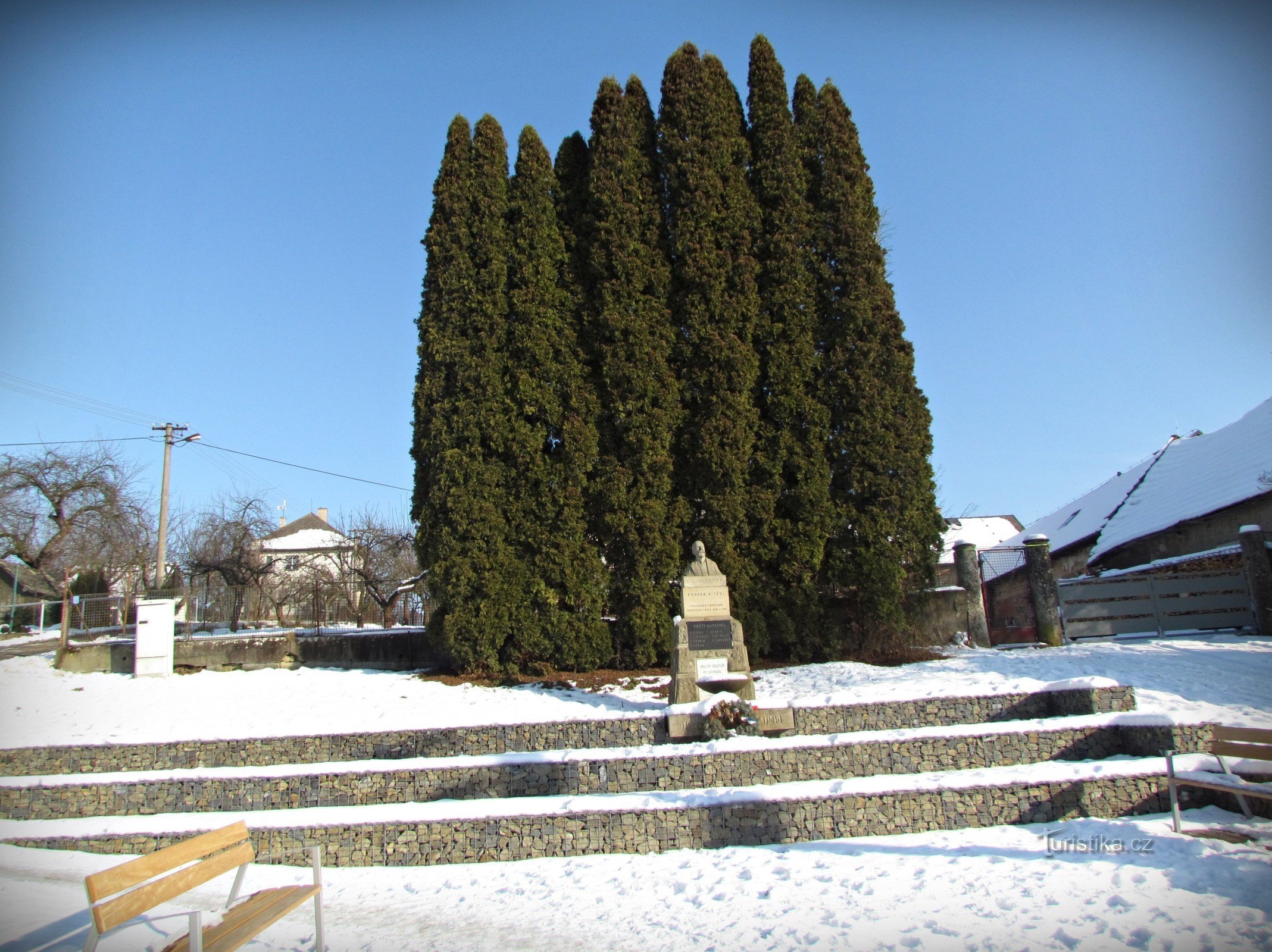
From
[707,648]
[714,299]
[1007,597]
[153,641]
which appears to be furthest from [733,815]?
[1007,597]

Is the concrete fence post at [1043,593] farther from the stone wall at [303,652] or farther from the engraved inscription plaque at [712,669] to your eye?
the stone wall at [303,652]

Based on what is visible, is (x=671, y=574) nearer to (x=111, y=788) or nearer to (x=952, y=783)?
(x=952, y=783)

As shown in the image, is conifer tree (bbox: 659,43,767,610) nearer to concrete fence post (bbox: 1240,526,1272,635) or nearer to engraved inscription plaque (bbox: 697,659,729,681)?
engraved inscription plaque (bbox: 697,659,729,681)

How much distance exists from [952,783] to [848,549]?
668 centimetres

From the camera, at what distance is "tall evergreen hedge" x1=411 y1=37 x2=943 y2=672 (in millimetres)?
12352

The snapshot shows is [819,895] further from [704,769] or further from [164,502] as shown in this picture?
→ [164,502]

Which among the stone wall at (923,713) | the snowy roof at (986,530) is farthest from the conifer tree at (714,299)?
the snowy roof at (986,530)

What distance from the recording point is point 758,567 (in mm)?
12680

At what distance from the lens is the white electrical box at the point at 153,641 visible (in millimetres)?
12617

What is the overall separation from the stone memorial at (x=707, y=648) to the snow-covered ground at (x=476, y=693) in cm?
54

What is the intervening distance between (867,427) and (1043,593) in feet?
14.6

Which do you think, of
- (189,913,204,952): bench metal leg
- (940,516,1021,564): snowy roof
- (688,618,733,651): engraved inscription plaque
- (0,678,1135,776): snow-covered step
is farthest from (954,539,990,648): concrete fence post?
(940,516,1021,564): snowy roof

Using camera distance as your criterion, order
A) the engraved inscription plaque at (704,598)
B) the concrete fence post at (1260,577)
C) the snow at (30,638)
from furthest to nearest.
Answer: the snow at (30,638), the concrete fence post at (1260,577), the engraved inscription plaque at (704,598)

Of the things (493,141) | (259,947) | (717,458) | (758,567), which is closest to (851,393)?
(717,458)
